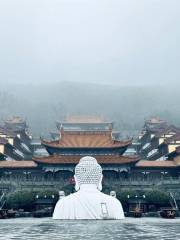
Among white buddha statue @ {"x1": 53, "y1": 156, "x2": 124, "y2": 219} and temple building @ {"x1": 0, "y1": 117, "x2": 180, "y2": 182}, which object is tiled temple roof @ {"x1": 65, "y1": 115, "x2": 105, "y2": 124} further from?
white buddha statue @ {"x1": 53, "y1": 156, "x2": 124, "y2": 219}

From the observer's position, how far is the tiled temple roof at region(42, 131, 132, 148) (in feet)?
176

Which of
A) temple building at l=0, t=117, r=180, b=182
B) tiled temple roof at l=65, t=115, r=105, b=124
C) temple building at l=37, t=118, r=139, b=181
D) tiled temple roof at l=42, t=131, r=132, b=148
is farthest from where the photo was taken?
tiled temple roof at l=65, t=115, r=105, b=124

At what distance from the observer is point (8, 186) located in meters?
47.1

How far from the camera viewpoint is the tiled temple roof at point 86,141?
53719mm

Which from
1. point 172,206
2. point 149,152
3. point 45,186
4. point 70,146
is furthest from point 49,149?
point 149,152

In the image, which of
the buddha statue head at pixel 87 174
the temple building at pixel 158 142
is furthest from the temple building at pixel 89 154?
the buddha statue head at pixel 87 174

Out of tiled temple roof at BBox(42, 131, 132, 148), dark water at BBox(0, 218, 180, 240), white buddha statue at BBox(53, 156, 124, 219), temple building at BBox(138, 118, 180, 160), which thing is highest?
temple building at BBox(138, 118, 180, 160)

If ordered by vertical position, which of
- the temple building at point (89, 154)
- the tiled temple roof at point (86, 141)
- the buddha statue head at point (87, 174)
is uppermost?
the tiled temple roof at point (86, 141)

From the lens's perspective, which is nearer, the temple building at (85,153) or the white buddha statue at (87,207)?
the white buddha statue at (87,207)

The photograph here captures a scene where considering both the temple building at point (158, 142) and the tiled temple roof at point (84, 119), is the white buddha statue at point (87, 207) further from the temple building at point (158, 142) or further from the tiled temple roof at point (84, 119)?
the tiled temple roof at point (84, 119)

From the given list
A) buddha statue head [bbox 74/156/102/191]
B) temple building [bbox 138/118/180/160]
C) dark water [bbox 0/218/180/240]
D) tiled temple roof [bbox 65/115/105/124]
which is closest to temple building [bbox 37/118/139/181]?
temple building [bbox 138/118/180/160]

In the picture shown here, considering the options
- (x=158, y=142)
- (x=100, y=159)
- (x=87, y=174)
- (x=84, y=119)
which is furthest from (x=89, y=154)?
(x=84, y=119)

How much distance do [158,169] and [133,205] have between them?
11418 mm

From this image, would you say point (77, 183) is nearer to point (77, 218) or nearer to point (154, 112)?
point (77, 218)
